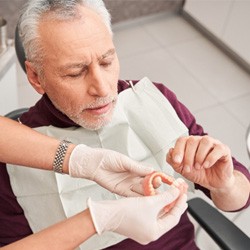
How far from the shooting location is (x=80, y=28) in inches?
37.5

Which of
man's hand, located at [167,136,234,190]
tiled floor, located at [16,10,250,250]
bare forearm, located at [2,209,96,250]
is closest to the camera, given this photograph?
bare forearm, located at [2,209,96,250]

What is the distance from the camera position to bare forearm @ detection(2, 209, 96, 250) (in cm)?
75

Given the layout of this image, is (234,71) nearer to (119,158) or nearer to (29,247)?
(119,158)

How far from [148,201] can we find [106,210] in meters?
0.10

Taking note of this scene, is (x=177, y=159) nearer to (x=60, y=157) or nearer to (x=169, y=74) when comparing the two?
(x=60, y=157)

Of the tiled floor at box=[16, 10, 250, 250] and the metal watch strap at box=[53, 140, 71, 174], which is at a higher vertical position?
the metal watch strap at box=[53, 140, 71, 174]

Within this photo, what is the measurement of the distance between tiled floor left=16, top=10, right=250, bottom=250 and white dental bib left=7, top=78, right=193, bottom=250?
1.18 m

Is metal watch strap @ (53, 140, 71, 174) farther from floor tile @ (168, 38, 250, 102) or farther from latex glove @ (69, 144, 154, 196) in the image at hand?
floor tile @ (168, 38, 250, 102)

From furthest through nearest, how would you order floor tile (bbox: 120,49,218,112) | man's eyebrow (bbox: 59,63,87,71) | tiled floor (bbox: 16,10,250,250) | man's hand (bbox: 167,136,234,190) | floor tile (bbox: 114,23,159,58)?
floor tile (bbox: 114,23,159,58), floor tile (bbox: 120,49,218,112), tiled floor (bbox: 16,10,250,250), man's eyebrow (bbox: 59,63,87,71), man's hand (bbox: 167,136,234,190)

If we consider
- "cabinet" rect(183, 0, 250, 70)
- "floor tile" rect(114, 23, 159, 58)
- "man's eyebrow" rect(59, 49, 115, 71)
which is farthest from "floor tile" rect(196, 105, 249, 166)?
"man's eyebrow" rect(59, 49, 115, 71)

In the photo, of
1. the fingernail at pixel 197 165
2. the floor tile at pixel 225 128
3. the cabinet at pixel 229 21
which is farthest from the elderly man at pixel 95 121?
the cabinet at pixel 229 21

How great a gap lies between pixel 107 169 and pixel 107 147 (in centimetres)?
21

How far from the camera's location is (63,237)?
2.50ft

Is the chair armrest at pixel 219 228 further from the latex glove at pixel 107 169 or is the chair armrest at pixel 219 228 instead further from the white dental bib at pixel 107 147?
the latex glove at pixel 107 169
